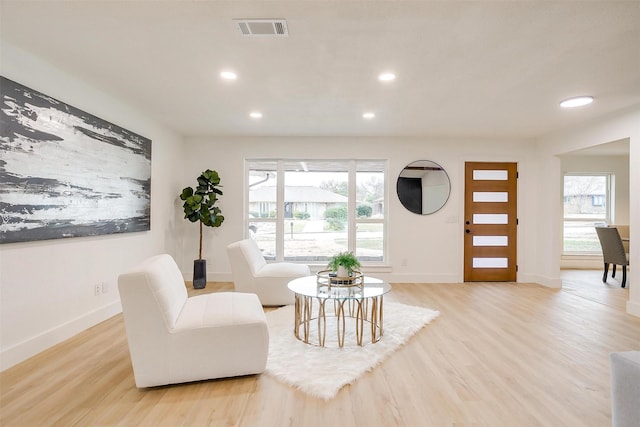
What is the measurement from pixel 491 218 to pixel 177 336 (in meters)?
5.07

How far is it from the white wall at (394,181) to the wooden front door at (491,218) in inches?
4.8

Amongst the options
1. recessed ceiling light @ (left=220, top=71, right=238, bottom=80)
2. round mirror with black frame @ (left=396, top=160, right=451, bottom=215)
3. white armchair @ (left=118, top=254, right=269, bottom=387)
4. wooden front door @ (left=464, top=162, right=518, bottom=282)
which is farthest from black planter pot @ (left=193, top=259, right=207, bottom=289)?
wooden front door @ (left=464, top=162, right=518, bottom=282)

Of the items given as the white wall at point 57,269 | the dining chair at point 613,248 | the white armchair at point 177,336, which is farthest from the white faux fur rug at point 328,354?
the dining chair at point 613,248

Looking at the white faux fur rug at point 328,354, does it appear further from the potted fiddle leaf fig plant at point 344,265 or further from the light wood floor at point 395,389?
the potted fiddle leaf fig plant at point 344,265

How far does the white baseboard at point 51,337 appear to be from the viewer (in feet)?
7.70

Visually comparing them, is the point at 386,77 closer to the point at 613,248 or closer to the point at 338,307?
the point at 338,307

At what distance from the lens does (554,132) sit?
4.86 meters

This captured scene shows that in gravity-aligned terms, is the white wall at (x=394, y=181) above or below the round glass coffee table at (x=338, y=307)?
above

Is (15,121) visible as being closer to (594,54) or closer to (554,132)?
(594,54)

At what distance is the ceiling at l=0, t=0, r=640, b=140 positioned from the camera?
195 centimetres

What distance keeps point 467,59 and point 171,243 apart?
4544 millimetres

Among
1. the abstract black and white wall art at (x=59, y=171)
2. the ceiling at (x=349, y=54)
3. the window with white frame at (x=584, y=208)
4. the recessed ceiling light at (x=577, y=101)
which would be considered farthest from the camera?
the window with white frame at (x=584, y=208)

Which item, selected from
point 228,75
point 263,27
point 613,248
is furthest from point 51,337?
point 613,248

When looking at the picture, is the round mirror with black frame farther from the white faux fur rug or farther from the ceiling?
the white faux fur rug
